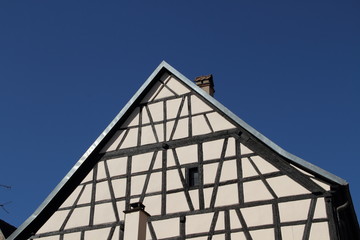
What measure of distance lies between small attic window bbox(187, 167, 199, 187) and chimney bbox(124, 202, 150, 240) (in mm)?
1359

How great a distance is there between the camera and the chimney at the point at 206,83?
15.4 metres

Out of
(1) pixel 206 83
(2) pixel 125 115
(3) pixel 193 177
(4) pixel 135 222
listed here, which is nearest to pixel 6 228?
(2) pixel 125 115

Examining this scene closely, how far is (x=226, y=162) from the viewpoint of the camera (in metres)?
12.6

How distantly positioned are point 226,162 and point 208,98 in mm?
1851

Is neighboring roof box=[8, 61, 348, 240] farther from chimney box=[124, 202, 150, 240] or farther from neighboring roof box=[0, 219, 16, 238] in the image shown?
neighboring roof box=[0, 219, 16, 238]

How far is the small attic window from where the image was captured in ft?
41.8

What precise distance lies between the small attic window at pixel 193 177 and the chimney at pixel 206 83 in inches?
127

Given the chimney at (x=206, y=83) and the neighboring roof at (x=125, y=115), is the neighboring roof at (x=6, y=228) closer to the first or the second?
the neighboring roof at (x=125, y=115)

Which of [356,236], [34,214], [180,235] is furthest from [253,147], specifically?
[34,214]

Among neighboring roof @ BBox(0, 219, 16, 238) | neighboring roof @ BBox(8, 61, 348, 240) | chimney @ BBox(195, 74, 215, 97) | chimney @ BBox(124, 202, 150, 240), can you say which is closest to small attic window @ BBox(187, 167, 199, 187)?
chimney @ BBox(124, 202, 150, 240)

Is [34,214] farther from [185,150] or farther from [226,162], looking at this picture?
[226,162]

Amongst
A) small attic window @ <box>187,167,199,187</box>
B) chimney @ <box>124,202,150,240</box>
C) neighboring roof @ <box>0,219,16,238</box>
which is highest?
small attic window @ <box>187,167,199,187</box>

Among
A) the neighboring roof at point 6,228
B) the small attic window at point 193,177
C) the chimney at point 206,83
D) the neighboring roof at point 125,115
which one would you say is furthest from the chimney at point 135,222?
the neighboring roof at point 6,228

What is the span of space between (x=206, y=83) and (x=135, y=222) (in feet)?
17.2
